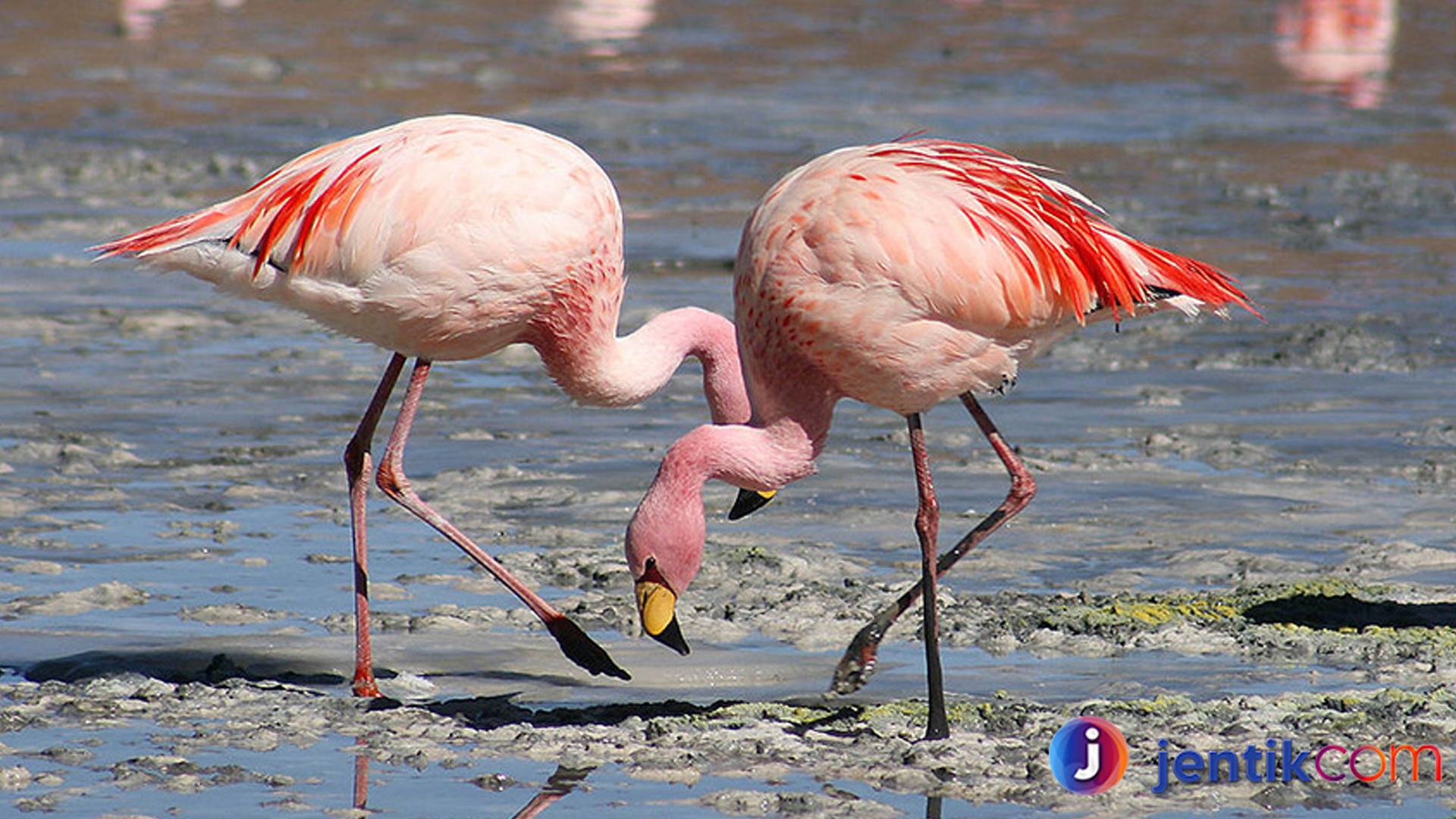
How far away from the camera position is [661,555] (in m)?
5.57

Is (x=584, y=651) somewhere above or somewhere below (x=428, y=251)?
below

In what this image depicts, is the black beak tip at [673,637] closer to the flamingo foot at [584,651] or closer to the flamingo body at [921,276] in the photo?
the flamingo foot at [584,651]

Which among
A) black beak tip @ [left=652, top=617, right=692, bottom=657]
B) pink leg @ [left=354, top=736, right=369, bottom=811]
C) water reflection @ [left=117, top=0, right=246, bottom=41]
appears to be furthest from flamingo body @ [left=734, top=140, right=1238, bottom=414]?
water reflection @ [left=117, top=0, right=246, bottom=41]

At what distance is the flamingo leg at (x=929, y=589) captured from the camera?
5.22 m

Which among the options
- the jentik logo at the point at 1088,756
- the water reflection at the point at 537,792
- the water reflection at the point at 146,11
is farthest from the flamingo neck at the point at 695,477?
the water reflection at the point at 146,11

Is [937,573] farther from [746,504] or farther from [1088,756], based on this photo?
[1088,756]

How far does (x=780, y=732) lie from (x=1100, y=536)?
6.85 feet

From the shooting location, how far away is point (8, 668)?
18.4 ft

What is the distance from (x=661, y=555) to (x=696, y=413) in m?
3.11

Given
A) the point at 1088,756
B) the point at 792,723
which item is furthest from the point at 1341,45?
the point at 1088,756

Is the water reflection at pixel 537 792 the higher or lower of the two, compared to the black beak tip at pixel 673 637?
lower

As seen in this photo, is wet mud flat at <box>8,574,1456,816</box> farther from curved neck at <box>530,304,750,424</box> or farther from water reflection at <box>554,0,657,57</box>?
water reflection at <box>554,0,657,57</box>

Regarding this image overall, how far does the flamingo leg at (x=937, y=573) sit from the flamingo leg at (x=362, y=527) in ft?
3.82

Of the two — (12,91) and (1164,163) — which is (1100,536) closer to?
(1164,163)
